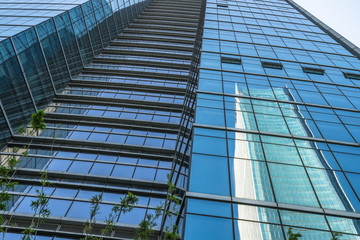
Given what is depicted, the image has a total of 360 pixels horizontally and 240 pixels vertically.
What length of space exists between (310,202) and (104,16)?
110 ft

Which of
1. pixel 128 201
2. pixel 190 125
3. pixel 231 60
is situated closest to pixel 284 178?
pixel 190 125

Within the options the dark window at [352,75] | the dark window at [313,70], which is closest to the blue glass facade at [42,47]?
the dark window at [313,70]

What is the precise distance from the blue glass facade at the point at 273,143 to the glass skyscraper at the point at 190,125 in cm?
7

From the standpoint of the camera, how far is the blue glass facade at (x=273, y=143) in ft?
35.2

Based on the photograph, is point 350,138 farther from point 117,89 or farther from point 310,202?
point 117,89

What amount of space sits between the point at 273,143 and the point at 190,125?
524 cm

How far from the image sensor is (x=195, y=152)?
1334 centimetres

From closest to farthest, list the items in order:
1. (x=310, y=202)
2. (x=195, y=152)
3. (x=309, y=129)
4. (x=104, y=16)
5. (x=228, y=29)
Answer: (x=310, y=202) → (x=195, y=152) → (x=309, y=129) → (x=228, y=29) → (x=104, y=16)

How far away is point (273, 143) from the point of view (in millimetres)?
14672

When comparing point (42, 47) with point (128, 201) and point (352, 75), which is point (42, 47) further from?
point (352, 75)

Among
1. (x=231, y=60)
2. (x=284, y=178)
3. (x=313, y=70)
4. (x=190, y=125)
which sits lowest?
(x=284, y=178)

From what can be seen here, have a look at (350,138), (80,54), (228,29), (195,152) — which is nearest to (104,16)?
(80,54)

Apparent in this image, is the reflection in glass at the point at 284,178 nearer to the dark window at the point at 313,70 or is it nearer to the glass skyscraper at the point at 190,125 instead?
the glass skyscraper at the point at 190,125

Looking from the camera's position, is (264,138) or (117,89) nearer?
(264,138)
